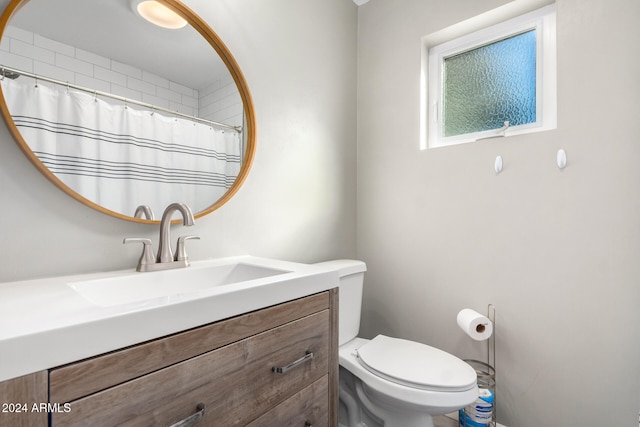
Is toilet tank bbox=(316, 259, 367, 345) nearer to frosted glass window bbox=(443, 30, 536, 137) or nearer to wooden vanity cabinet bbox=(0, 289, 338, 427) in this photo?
wooden vanity cabinet bbox=(0, 289, 338, 427)

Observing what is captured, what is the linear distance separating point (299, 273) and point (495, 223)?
→ 109 centimetres

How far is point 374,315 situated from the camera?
1941 mm

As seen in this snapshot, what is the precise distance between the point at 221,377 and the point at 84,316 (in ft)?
1.04

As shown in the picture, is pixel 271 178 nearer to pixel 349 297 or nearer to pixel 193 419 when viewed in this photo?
pixel 349 297

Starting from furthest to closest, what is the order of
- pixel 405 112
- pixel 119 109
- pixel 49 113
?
pixel 405 112 → pixel 119 109 → pixel 49 113

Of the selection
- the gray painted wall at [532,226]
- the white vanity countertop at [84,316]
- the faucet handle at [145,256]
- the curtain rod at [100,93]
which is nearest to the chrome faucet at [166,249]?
the faucet handle at [145,256]

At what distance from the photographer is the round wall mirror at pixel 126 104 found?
856mm

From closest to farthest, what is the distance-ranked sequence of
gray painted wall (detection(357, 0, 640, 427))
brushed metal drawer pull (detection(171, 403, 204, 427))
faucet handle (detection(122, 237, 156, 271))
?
brushed metal drawer pull (detection(171, 403, 204, 427))
faucet handle (detection(122, 237, 156, 271))
gray painted wall (detection(357, 0, 640, 427))

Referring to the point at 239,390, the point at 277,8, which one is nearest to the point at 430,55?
the point at 277,8

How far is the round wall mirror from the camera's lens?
86cm

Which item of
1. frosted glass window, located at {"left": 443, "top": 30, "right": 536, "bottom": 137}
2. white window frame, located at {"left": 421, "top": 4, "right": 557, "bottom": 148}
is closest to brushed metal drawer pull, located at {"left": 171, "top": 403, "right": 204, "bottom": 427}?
white window frame, located at {"left": 421, "top": 4, "right": 557, "bottom": 148}

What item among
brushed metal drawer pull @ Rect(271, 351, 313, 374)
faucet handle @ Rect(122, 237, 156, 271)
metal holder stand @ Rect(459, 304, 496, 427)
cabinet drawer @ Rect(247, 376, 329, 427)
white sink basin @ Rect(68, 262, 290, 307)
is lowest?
metal holder stand @ Rect(459, 304, 496, 427)

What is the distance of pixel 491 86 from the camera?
165 cm

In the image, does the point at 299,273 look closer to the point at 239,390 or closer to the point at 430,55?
the point at 239,390
